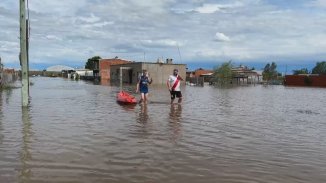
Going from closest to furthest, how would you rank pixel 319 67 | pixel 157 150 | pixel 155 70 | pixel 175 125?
pixel 157 150
pixel 175 125
pixel 155 70
pixel 319 67

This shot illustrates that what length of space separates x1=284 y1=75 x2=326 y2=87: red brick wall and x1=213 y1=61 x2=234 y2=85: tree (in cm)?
1216

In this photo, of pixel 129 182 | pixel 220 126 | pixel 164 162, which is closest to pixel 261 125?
pixel 220 126

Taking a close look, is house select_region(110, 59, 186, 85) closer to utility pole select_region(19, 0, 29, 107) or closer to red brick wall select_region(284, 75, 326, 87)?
red brick wall select_region(284, 75, 326, 87)

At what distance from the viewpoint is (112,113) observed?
16531 mm

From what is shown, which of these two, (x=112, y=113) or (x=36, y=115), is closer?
(x=36, y=115)

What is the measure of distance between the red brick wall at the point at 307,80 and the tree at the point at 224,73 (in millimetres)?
12157

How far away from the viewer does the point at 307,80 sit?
9156 centimetres

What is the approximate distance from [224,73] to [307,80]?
17487 mm

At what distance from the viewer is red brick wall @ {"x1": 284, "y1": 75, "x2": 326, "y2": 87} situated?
88.9 metres

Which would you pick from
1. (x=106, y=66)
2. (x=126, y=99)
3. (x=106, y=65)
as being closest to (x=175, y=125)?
(x=126, y=99)

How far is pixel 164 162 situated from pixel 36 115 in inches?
333

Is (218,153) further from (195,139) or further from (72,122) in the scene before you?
(72,122)

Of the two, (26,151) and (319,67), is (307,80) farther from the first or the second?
(26,151)

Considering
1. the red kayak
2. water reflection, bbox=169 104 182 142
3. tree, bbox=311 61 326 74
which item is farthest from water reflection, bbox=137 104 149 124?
tree, bbox=311 61 326 74
